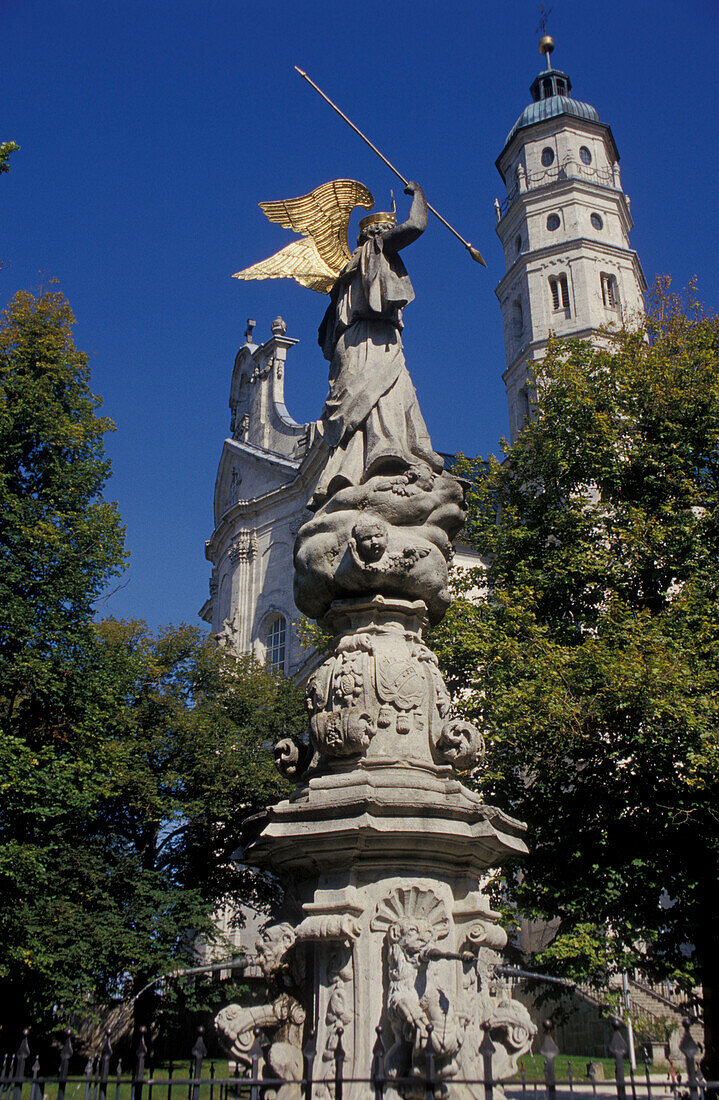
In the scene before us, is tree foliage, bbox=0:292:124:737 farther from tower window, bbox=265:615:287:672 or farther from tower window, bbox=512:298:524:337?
tower window, bbox=512:298:524:337

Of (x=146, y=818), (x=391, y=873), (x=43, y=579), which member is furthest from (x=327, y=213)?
(x=146, y=818)

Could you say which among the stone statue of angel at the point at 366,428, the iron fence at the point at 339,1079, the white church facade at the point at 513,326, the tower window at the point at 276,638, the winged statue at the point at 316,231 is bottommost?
the iron fence at the point at 339,1079

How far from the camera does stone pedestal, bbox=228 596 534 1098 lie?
4945mm

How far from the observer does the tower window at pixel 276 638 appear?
32.4 meters

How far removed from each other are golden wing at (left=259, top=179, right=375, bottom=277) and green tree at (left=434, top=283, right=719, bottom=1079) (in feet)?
20.6

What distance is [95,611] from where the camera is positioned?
1487cm

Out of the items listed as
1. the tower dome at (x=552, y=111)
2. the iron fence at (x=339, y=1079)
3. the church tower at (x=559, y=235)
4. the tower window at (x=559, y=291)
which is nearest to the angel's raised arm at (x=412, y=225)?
the iron fence at (x=339, y=1079)

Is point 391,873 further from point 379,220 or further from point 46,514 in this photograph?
point 46,514

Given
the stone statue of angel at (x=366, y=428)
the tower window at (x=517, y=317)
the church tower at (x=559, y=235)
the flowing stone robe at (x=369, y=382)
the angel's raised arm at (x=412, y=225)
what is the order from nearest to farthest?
1. the stone statue of angel at (x=366, y=428)
2. the flowing stone robe at (x=369, y=382)
3. the angel's raised arm at (x=412, y=225)
4. the church tower at (x=559, y=235)
5. the tower window at (x=517, y=317)

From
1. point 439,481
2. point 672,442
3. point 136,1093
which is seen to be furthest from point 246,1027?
point 672,442

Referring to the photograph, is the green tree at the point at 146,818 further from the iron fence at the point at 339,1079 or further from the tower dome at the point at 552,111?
the tower dome at the point at 552,111

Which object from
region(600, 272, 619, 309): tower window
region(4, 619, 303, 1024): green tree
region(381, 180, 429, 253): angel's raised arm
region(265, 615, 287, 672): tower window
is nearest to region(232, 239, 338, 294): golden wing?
region(381, 180, 429, 253): angel's raised arm

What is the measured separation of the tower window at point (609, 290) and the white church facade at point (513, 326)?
2.2 inches

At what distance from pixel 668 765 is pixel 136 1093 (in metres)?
Result: 8.04
